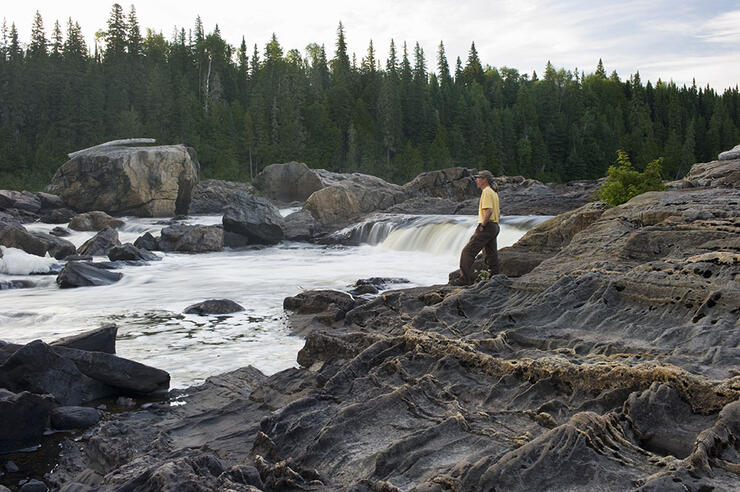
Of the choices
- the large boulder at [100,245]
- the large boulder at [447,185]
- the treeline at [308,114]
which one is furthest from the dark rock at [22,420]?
the treeline at [308,114]

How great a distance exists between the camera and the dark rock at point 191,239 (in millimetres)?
23266

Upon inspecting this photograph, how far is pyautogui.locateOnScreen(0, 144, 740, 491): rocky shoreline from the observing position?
3818mm

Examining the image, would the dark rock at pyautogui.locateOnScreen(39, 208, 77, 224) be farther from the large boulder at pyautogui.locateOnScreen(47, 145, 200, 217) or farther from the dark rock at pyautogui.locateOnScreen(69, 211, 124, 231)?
the dark rock at pyautogui.locateOnScreen(69, 211, 124, 231)

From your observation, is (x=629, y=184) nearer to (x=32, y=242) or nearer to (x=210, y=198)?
(x=32, y=242)

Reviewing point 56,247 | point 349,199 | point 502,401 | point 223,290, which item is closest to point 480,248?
point 502,401

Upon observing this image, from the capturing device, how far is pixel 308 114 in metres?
73.9

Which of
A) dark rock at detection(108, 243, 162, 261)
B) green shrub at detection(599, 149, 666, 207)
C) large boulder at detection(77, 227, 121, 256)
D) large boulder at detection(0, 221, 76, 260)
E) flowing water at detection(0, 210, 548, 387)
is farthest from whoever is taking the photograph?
large boulder at detection(77, 227, 121, 256)

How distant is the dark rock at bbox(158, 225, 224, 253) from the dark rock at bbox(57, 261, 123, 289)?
632 centimetres

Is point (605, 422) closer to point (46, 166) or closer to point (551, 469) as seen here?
point (551, 469)

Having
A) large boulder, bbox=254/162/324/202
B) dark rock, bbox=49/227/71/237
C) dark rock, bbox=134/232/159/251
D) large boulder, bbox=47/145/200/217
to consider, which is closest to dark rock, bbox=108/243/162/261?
dark rock, bbox=134/232/159/251

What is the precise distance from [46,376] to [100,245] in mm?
16657

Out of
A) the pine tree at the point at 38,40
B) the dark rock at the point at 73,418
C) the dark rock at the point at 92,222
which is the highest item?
the pine tree at the point at 38,40

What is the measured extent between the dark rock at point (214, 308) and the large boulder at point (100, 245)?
11069 millimetres

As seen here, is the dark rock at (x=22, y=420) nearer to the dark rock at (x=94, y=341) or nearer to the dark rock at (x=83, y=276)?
the dark rock at (x=94, y=341)
